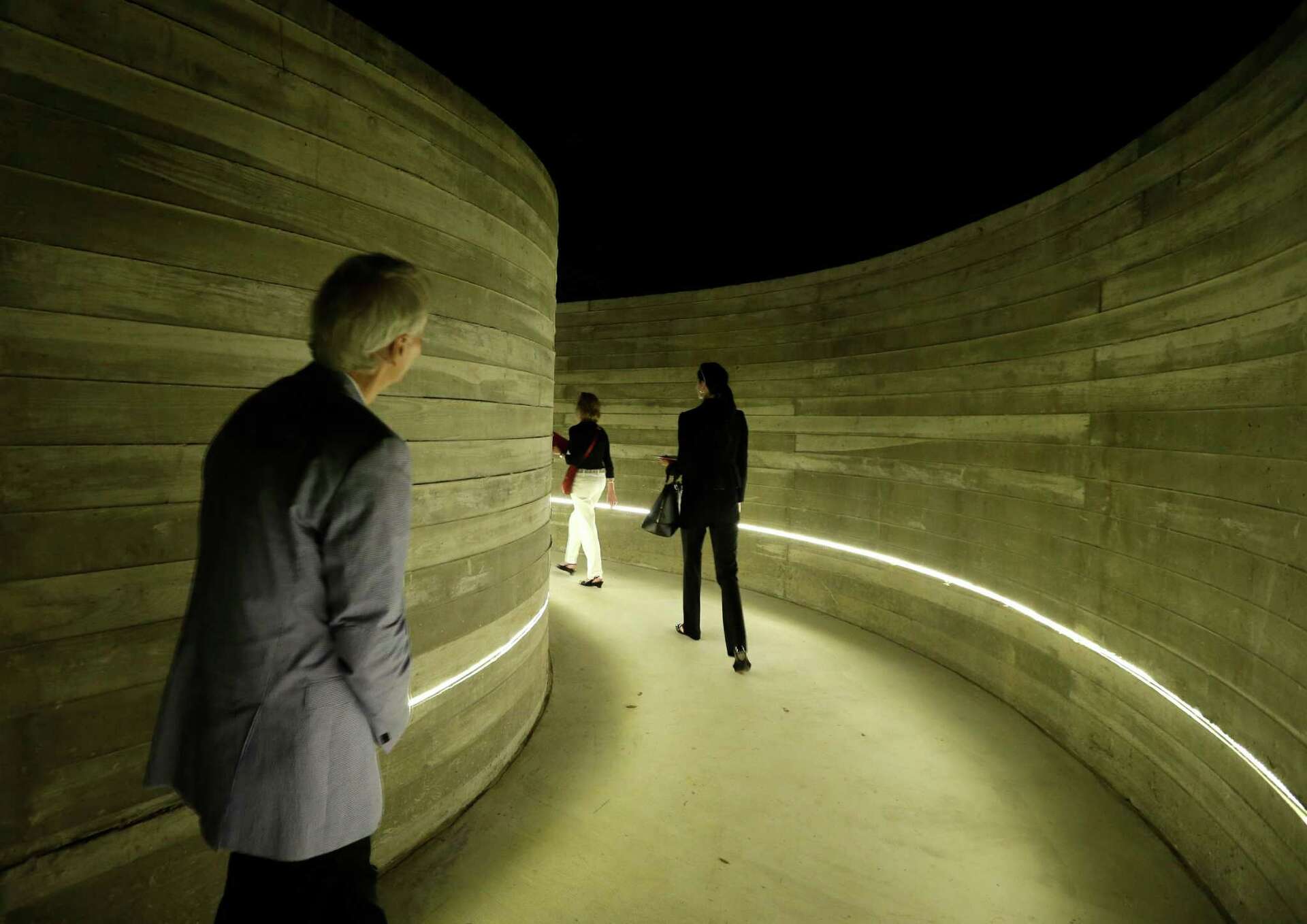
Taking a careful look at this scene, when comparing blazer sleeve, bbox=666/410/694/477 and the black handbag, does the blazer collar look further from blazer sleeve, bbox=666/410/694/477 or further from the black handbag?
the black handbag

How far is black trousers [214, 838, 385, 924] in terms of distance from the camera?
1.10m

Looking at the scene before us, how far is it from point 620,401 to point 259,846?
5350 mm

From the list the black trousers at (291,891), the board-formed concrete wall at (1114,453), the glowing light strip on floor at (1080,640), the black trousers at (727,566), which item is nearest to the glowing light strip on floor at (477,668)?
the black trousers at (291,891)

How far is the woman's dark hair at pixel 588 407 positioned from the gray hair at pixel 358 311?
383 centimetres

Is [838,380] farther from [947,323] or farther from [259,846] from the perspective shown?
[259,846]

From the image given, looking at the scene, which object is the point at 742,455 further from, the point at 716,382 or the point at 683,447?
the point at 716,382

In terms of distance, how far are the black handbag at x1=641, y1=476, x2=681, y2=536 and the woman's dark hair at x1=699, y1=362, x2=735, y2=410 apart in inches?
26.0

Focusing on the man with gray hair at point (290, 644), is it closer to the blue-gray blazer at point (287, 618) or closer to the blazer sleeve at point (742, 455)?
the blue-gray blazer at point (287, 618)

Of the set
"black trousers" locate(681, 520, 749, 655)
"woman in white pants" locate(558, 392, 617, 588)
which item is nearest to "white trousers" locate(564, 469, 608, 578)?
"woman in white pants" locate(558, 392, 617, 588)

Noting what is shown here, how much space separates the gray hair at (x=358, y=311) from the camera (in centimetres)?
116

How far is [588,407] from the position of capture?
200 inches

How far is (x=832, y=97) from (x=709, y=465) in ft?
7.34

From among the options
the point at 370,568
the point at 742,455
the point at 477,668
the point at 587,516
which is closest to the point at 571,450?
the point at 587,516

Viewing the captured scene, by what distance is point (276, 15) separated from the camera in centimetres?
165
